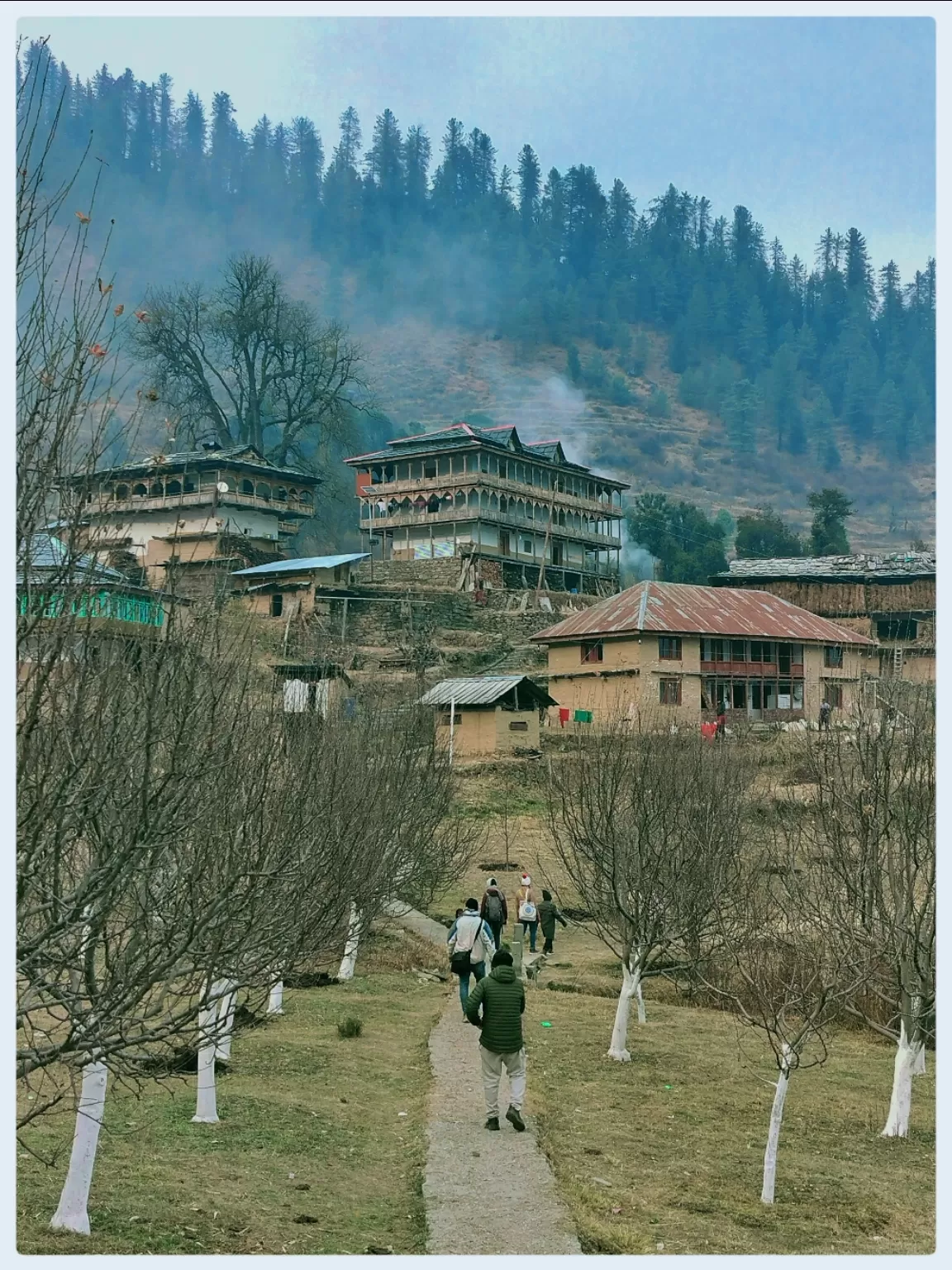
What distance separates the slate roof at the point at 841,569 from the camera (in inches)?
2594

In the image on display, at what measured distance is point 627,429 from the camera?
160 meters

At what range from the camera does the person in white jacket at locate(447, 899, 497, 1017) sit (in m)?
19.2

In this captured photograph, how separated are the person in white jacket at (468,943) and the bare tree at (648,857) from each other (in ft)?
5.82

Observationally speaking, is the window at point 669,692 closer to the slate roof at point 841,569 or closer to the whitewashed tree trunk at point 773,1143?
the slate roof at point 841,569

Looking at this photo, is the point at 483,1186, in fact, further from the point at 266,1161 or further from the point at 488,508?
the point at 488,508

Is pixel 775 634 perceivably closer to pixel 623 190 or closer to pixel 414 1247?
pixel 414 1247

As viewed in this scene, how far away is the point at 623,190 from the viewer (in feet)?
641

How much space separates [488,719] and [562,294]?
151m

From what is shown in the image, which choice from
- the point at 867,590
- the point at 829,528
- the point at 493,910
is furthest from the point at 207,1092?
the point at 829,528

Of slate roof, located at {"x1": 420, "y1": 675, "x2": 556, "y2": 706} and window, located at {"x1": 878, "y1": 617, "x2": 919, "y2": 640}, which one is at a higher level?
window, located at {"x1": 878, "y1": 617, "x2": 919, "y2": 640}

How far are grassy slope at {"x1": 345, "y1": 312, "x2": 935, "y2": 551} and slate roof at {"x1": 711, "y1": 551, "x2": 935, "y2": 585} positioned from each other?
67853 millimetres

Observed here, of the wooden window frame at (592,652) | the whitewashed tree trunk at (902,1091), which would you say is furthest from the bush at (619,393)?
the whitewashed tree trunk at (902,1091)

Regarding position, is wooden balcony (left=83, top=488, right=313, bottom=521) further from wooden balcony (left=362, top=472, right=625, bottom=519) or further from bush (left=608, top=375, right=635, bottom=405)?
bush (left=608, top=375, right=635, bottom=405)

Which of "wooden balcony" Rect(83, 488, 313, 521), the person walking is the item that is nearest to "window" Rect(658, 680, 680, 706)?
"wooden balcony" Rect(83, 488, 313, 521)
